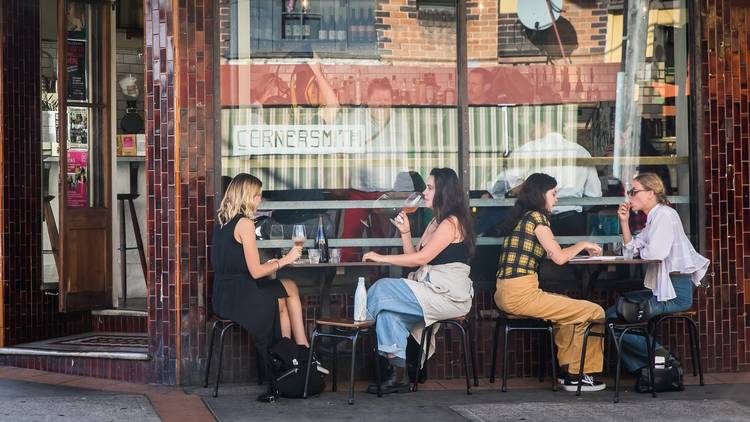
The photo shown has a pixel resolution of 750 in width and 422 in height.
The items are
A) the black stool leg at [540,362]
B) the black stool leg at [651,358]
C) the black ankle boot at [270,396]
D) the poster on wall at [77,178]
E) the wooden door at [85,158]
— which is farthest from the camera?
the poster on wall at [77,178]

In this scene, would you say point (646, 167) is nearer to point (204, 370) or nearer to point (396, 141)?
point (396, 141)

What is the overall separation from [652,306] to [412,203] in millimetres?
1946

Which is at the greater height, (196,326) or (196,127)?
(196,127)

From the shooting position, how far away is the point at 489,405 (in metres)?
7.54

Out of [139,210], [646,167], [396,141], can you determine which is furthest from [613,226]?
[139,210]

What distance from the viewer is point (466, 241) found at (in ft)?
26.3

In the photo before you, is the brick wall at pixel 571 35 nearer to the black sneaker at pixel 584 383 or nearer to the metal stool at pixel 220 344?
the black sneaker at pixel 584 383

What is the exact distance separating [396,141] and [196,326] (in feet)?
6.83

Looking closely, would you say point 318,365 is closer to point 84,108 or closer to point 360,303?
point 360,303

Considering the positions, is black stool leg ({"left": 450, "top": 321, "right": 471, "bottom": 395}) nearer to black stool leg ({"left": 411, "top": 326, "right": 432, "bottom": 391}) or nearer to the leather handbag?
black stool leg ({"left": 411, "top": 326, "right": 432, "bottom": 391})

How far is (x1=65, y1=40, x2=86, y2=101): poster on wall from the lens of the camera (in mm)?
9734

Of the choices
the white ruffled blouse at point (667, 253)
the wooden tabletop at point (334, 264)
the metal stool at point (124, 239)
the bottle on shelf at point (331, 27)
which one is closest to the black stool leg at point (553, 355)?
the white ruffled blouse at point (667, 253)

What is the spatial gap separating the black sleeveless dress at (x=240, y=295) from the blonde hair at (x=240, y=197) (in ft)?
0.21

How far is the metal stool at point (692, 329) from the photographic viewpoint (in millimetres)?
8055
